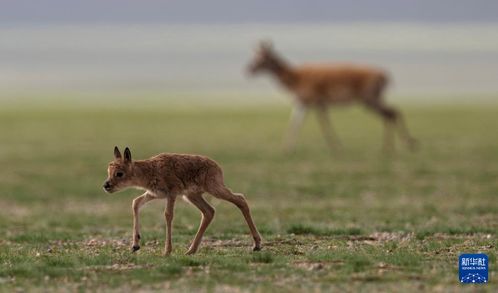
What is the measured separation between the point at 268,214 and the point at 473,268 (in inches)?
346

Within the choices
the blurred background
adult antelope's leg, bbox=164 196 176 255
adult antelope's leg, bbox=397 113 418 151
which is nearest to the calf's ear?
adult antelope's leg, bbox=164 196 176 255

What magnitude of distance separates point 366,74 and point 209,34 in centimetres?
16215

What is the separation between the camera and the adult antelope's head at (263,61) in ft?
124

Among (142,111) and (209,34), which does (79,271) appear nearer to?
(142,111)

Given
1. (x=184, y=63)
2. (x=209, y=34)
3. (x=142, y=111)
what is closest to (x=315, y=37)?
(x=209, y=34)

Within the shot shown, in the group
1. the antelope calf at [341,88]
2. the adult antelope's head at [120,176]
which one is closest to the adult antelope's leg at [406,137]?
the antelope calf at [341,88]

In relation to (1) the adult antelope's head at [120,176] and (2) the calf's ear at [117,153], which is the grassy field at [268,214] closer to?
(1) the adult antelope's head at [120,176]

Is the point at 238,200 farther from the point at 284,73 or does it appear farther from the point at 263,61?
the point at 263,61

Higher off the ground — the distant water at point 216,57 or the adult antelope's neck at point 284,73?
the distant water at point 216,57

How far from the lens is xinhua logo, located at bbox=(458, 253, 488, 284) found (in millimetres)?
12297

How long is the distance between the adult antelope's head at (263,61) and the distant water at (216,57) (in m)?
79.9

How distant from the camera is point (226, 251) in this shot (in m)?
14.7

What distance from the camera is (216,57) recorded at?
161250 mm

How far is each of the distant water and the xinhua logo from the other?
105 meters
